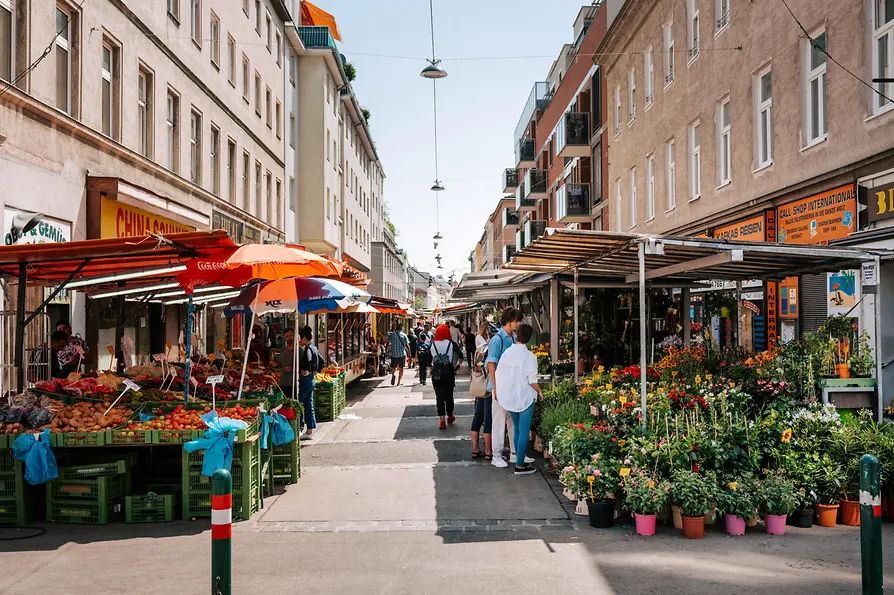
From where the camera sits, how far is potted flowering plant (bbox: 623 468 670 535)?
6.68m

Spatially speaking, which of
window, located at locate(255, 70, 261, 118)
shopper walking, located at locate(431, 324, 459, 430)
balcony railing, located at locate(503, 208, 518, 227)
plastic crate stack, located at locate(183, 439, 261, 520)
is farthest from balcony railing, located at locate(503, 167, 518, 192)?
plastic crate stack, located at locate(183, 439, 261, 520)

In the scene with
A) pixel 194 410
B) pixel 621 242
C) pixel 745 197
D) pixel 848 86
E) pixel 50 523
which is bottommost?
pixel 50 523

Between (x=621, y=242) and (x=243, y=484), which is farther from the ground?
(x=621, y=242)

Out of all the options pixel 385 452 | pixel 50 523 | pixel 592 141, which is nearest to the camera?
pixel 50 523

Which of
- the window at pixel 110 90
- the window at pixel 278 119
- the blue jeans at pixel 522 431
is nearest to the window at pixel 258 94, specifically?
the window at pixel 278 119

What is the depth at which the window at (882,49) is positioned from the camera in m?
11.1

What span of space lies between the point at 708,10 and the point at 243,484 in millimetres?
15744

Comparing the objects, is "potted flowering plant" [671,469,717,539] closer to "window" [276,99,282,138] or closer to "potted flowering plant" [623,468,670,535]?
"potted flowering plant" [623,468,670,535]

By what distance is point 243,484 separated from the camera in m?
7.50

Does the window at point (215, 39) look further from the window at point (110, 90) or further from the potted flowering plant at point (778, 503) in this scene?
the potted flowering plant at point (778, 503)

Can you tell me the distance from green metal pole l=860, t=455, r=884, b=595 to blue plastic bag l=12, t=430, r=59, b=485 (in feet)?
22.2

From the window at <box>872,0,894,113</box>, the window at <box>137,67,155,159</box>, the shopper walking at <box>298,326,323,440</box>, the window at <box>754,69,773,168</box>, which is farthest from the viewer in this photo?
the window at <box>137,67,155,159</box>

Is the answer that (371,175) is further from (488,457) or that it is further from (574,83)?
(488,457)

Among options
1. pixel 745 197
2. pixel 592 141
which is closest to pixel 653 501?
pixel 745 197
